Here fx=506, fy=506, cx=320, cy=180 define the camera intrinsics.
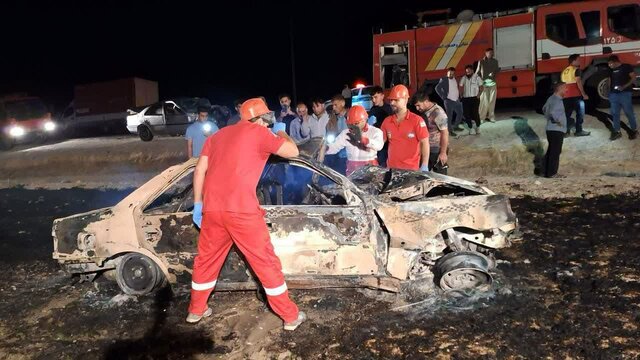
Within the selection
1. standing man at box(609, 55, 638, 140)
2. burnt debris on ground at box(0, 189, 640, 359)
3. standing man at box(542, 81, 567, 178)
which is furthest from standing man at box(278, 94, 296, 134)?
standing man at box(609, 55, 638, 140)

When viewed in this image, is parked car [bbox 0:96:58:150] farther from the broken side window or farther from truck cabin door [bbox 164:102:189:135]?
the broken side window

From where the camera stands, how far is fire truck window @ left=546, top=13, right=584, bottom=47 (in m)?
12.2

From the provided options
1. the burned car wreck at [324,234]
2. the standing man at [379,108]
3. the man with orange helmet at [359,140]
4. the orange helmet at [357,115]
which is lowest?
the burned car wreck at [324,234]

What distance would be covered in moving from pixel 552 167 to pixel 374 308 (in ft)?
19.9

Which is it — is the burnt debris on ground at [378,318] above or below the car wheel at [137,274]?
below

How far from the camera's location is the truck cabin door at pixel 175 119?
15.7 meters

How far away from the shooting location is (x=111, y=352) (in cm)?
376

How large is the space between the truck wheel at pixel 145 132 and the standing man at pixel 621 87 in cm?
1280

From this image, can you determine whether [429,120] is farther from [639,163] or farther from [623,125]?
[623,125]

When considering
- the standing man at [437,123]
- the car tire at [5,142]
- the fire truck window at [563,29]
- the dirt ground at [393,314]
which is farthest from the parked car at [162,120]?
the standing man at [437,123]

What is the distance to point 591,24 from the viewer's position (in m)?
12.0

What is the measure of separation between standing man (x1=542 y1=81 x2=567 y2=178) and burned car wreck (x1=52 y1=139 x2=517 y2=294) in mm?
4485

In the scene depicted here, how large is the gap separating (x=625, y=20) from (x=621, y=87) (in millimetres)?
3256

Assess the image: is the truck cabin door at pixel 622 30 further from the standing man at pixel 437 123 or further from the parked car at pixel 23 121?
the parked car at pixel 23 121
